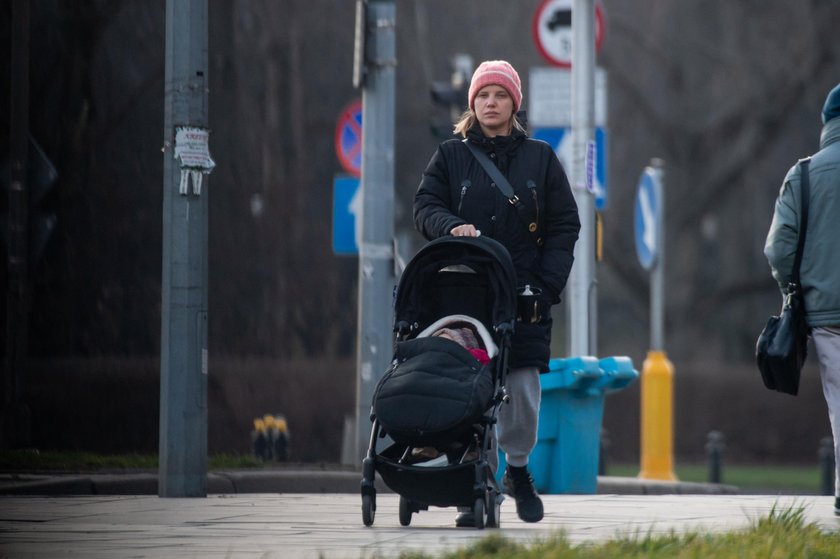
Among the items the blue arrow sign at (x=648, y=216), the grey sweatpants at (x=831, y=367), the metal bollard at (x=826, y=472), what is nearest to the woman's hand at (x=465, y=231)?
the grey sweatpants at (x=831, y=367)

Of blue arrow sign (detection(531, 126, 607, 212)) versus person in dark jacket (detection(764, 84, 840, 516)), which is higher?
blue arrow sign (detection(531, 126, 607, 212))

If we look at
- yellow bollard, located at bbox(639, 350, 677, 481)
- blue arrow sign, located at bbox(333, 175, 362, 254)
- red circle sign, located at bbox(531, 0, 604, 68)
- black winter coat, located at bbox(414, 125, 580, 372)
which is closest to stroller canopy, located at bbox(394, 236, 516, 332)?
black winter coat, located at bbox(414, 125, 580, 372)

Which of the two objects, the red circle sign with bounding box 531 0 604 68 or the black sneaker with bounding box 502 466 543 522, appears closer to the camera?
the black sneaker with bounding box 502 466 543 522

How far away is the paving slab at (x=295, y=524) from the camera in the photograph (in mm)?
6789

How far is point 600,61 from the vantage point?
30109mm

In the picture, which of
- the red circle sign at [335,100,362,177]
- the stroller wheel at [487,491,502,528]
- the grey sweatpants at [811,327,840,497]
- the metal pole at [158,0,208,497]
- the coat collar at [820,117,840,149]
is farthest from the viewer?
the red circle sign at [335,100,362,177]

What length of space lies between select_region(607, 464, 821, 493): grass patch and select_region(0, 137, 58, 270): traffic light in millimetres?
12159

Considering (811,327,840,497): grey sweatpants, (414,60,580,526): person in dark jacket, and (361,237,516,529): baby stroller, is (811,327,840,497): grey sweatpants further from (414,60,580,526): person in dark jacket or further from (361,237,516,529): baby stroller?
(361,237,516,529): baby stroller

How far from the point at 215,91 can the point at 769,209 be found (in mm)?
18296

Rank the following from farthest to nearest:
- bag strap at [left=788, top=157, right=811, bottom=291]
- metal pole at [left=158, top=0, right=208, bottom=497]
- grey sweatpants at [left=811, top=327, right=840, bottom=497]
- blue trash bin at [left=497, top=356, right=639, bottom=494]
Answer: blue trash bin at [left=497, top=356, right=639, bottom=494] → metal pole at [left=158, top=0, right=208, bottom=497] → bag strap at [left=788, top=157, right=811, bottom=291] → grey sweatpants at [left=811, top=327, right=840, bottom=497]

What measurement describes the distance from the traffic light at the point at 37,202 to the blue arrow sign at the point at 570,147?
12.6ft

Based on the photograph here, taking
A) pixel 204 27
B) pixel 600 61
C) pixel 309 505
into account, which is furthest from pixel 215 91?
pixel 600 61

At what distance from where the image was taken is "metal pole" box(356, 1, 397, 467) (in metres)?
13.7

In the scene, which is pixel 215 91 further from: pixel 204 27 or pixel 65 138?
pixel 204 27
